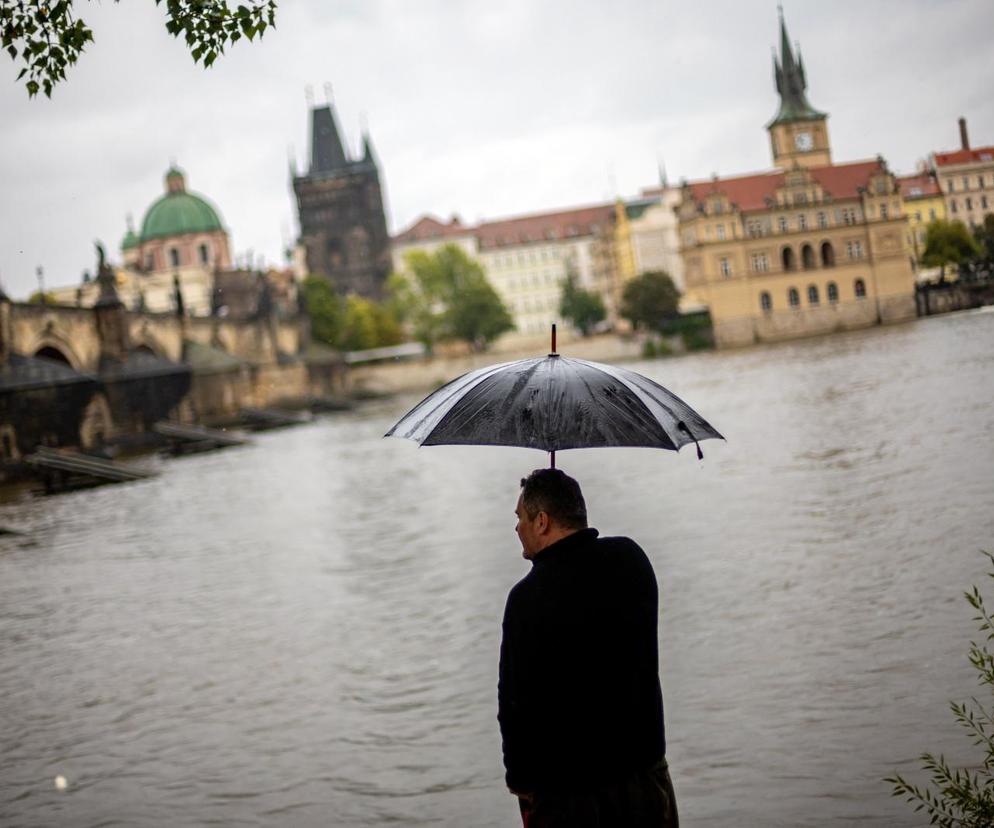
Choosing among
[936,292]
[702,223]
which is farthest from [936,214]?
[702,223]

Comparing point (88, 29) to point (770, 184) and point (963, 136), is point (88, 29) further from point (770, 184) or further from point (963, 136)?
point (770, 184)

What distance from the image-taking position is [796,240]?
232 ft

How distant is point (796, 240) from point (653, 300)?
18562 millimetres

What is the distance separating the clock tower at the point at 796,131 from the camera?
68688mm

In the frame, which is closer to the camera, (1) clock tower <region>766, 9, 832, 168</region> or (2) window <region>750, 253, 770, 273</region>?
(1) clock tower <region>766, 9, 832, 168</region>

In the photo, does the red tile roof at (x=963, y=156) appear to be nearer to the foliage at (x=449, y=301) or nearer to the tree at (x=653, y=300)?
the tree at (x=653, y=300)

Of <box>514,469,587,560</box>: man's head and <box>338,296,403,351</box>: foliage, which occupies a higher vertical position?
<box>338,296,403,351</box>: foliage

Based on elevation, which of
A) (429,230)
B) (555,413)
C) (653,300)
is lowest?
(555,413)

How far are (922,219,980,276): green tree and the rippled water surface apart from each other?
25.1 ft

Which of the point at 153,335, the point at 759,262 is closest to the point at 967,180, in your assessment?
the point at 153,335

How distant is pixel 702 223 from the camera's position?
284 ft

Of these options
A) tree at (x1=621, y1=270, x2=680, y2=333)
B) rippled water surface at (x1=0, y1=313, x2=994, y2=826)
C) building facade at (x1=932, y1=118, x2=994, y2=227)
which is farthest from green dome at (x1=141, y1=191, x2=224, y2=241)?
rippled water surface at (x1=0, y1=313, x2=994, y2=826)

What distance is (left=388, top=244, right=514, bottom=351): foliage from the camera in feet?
332

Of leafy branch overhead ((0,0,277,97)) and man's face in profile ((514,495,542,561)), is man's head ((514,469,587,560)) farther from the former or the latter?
leafy branch overhead ((0,0,277,97))
